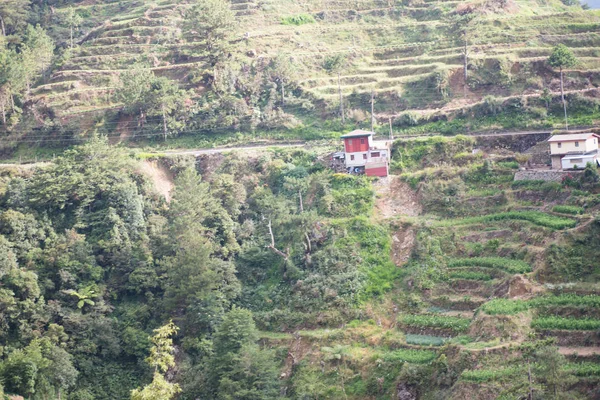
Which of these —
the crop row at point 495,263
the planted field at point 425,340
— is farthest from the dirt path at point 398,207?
the planted field at point 425,340

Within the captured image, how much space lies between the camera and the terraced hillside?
2566 inches

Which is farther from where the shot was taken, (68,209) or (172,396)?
(68,209)

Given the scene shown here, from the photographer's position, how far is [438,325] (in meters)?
44.9

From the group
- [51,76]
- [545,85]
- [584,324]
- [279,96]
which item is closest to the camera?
[584,324]

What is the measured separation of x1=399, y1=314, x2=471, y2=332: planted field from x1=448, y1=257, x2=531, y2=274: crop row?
3.85 metres

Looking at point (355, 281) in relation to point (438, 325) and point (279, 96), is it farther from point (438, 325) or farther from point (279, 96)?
point (279, 96)

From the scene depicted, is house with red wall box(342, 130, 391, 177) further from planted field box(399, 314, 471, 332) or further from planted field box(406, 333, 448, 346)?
planted field box(406, 333, 448, 346)

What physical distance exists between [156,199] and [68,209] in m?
6.02

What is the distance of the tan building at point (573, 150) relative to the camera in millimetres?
51375

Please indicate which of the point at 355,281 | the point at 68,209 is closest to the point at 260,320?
the point at 355,281

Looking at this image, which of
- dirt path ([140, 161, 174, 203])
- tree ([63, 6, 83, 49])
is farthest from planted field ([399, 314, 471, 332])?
tree ([63, 6, 83, 49])

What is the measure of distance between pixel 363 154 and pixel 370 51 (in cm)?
1967

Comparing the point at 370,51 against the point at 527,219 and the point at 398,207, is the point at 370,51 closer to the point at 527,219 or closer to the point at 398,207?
the point at 398,207

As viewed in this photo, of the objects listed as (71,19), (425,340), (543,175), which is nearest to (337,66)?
(543,175)
